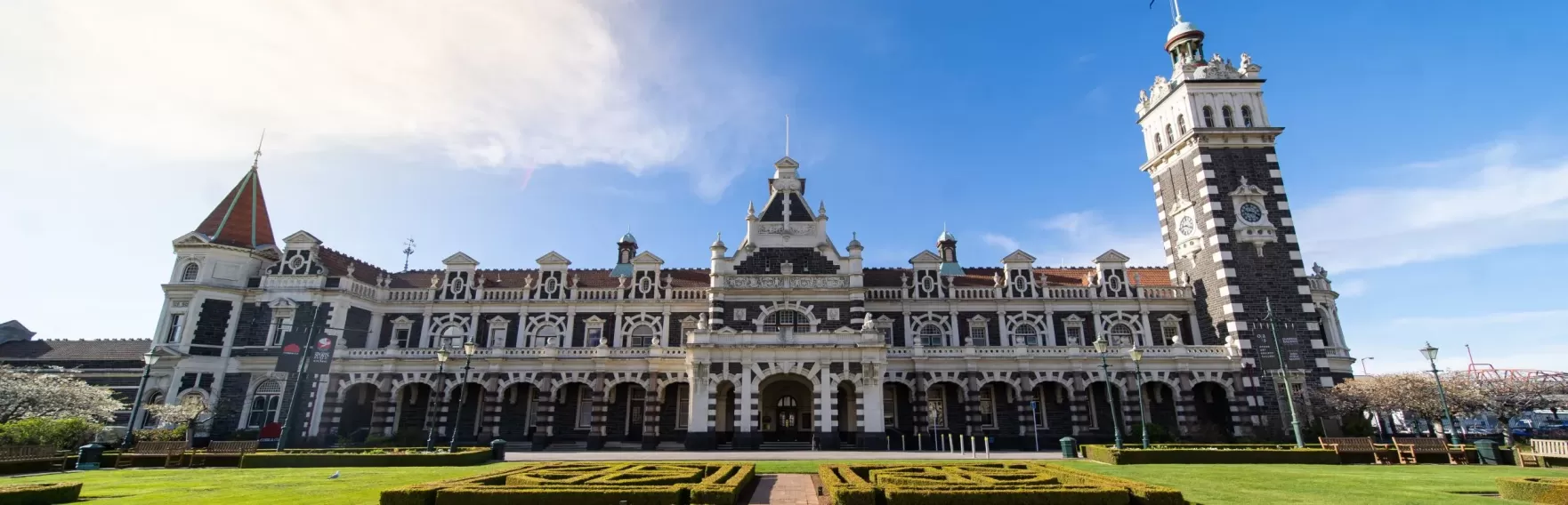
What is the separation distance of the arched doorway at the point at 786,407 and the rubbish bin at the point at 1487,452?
27.2 meters

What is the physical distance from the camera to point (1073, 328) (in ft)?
136

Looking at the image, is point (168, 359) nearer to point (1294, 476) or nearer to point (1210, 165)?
point (1294, 476)

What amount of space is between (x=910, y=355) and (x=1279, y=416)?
19940 mm

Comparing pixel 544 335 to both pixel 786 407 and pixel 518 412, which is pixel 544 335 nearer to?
pixel 518 412

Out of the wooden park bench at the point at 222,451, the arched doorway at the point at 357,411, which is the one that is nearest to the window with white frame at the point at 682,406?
the arched doorway at the point at 357,411

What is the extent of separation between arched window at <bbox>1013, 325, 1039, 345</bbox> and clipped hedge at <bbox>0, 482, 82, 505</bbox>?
1575 inches

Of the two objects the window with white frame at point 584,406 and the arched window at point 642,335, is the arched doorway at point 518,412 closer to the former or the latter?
the window with white frame at point 584,406

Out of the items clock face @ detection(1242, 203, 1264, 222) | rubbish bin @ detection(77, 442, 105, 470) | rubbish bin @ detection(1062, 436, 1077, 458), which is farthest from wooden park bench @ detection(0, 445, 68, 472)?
clock face @ detection(1242, 203, 1264, 222)

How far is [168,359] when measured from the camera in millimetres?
36719

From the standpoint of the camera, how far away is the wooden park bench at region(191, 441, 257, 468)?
24.5 meters

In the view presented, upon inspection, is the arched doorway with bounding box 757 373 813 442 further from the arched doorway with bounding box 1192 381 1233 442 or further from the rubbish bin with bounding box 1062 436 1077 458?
the arched doorway with bounding box 1192 381 1233 442

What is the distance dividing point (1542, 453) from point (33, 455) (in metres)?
51.5

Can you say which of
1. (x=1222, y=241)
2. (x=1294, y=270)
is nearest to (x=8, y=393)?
(x=1222, y=241)

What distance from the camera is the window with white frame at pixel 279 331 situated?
127ft
